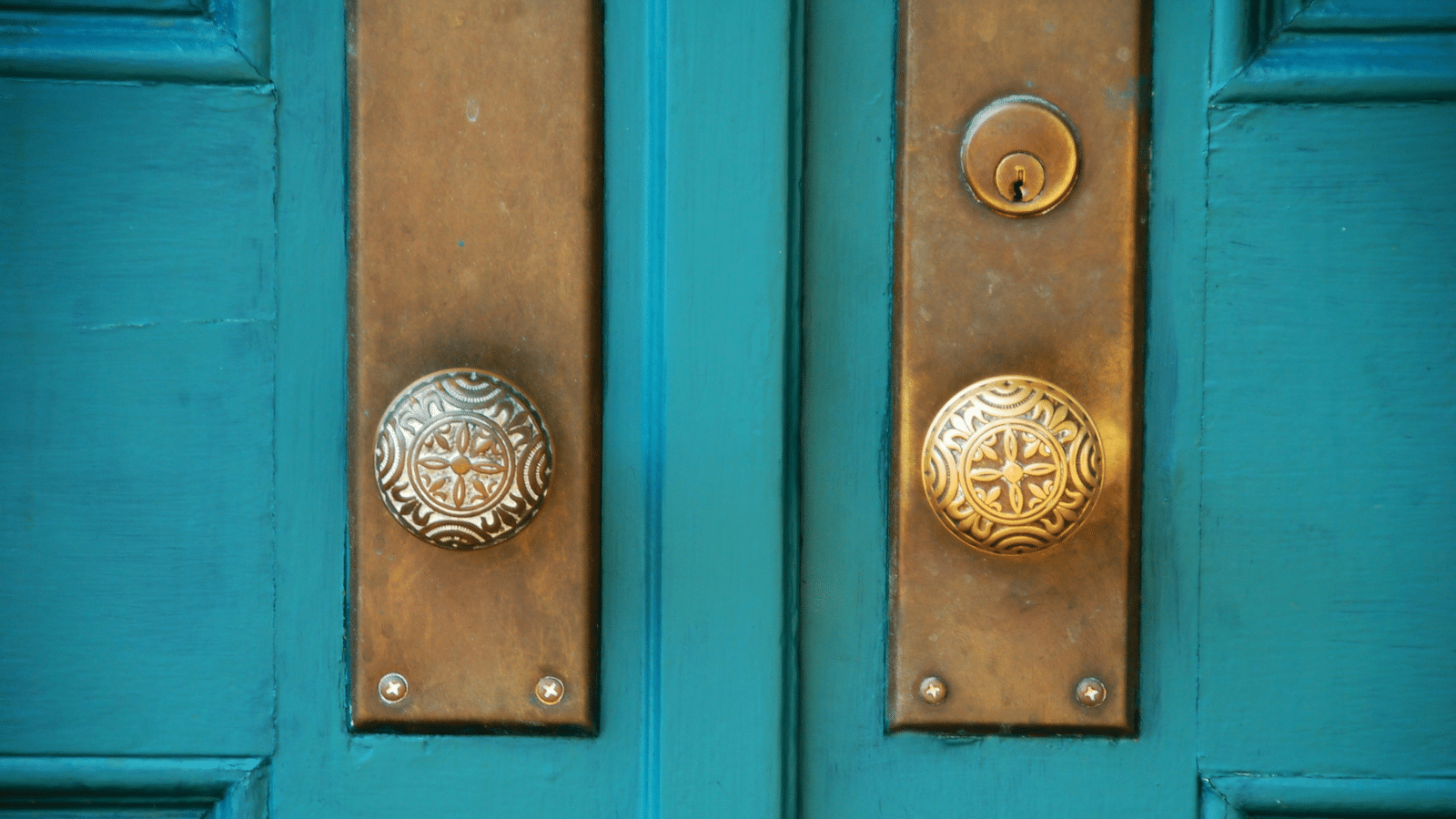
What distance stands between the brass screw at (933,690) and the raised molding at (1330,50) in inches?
11.1

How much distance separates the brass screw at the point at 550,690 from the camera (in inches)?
15.5

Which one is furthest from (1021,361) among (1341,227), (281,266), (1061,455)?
(281,266)

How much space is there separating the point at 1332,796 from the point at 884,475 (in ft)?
0.80

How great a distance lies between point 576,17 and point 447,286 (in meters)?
0.13

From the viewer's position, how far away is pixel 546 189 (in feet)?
1.26

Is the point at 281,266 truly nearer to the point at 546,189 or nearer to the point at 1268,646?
the point at 546,189

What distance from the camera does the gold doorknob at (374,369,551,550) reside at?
0.36 metres

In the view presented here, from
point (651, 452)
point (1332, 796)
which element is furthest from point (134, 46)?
point (1332, 796)

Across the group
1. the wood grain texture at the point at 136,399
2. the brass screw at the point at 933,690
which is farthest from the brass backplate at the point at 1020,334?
the wood grain texture at the point at 136,399

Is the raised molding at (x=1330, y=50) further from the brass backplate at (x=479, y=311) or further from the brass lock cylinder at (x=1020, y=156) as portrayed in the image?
the brass backplate at (x=479, y=311)

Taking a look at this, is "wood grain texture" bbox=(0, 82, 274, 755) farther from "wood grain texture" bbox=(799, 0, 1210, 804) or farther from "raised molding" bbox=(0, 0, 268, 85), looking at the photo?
"wood grain texture" bbox=(799, 0, 1210, 804)

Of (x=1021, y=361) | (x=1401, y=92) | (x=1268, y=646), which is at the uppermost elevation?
(x=1401, y=92)

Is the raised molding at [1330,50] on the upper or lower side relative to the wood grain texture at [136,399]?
upper

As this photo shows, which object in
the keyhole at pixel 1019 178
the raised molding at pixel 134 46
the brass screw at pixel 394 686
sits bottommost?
the brass screw at pixel 394 686
